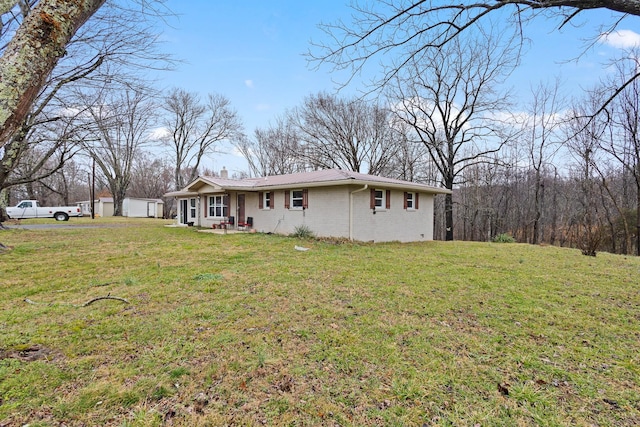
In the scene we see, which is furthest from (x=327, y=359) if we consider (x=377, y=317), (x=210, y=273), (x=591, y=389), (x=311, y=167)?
(x=311, y=167)

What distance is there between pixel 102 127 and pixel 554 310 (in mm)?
10852

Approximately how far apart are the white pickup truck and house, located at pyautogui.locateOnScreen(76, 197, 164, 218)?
1265cm

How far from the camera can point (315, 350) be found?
9.93 ft

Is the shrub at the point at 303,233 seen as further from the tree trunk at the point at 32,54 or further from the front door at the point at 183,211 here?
the front door at the point at 183,211

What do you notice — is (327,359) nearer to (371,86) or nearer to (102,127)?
(371,86)

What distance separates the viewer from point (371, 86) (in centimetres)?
431

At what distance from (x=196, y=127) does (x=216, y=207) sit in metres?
19.4

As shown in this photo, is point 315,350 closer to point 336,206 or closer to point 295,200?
point 336,206

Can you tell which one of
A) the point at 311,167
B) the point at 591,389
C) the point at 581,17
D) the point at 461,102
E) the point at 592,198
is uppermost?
the point at 461,102

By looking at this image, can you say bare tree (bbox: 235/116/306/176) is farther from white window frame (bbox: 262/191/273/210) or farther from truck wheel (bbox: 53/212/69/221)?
truck wheel (bbox: 53/212/69/221)

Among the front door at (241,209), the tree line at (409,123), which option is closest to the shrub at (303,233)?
the front door at (241,209)

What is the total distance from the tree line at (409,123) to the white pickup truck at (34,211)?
1582 mm

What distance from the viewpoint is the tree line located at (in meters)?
3.79

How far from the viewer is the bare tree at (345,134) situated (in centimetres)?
Answer: 2314
